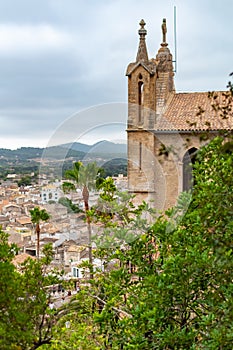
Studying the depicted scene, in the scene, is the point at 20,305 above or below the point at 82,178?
below

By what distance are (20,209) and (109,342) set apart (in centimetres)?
5139

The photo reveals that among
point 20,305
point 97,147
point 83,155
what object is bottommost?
point 20,305

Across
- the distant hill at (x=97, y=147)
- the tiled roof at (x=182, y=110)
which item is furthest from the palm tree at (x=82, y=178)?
the tiled roof at (x=182, y=110)

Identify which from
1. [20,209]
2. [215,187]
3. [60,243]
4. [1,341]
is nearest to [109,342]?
[1,341]

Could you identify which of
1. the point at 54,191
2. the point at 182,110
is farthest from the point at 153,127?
the point at 54,191

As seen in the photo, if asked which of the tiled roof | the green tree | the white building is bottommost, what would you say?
the green tree

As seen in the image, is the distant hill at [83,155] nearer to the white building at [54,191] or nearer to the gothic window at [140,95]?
the white building at [54,191]

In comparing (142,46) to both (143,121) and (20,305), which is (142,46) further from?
(20,305)

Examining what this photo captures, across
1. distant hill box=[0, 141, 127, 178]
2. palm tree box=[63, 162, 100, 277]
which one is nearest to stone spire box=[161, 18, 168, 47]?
distant hill box=[0, 141, 127, 178]

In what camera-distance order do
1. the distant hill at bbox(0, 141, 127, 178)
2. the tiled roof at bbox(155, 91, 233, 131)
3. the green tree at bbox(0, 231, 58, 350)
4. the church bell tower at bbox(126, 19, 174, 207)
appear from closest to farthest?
the green tree at bbox(0, 231, 58, 350), the distant hill at bbox(0, 141, 127, 178), the tiled roof at bbox(155, 91, 233, 131), the church bell tower at bbox(126, 19, 174, 207)

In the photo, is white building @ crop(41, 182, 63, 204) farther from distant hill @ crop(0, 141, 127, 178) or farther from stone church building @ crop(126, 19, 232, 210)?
stone church building @ crop(126, 19, 232, 210)

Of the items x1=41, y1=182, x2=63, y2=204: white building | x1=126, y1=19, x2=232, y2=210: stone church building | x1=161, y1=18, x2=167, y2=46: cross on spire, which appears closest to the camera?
x1=41, y1=182, x2=63, y2=204: white building

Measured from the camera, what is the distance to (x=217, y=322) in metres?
6.29

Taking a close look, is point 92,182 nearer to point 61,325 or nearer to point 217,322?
point 61,325
